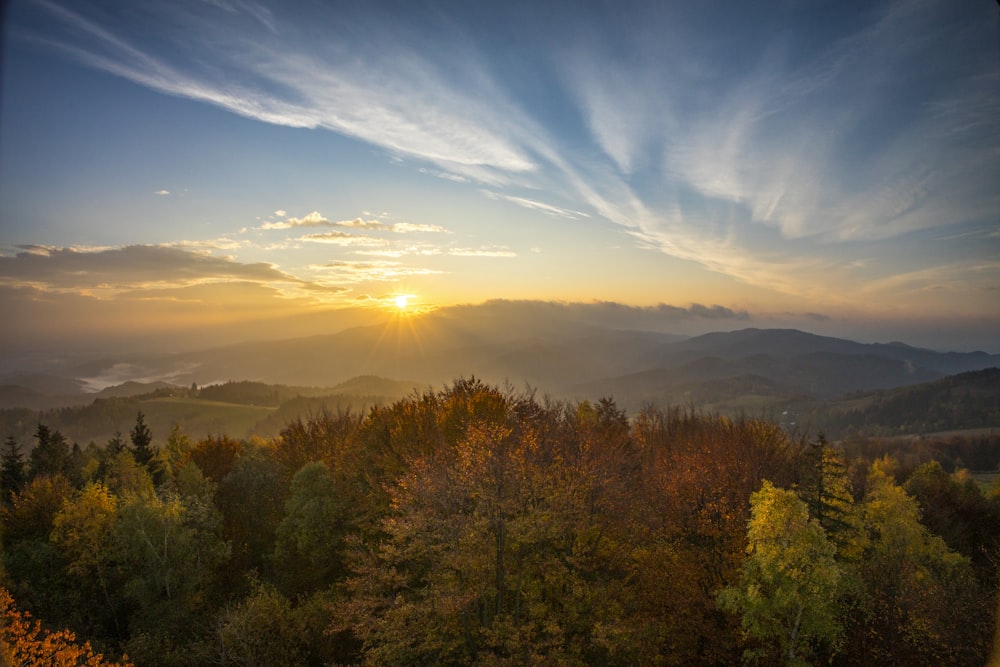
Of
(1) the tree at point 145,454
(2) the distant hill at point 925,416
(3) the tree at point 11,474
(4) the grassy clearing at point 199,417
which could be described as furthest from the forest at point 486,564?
(2) the distant hill at point 925,416

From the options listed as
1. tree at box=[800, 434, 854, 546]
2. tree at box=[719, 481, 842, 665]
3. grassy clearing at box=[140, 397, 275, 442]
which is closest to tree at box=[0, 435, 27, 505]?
tree at box=[719, 481, 842, 665]

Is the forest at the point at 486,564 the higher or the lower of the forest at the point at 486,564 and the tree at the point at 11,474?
the higher

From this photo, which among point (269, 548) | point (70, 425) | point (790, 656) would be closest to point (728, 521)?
point (790, 656)

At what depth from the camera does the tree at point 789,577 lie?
19078mm

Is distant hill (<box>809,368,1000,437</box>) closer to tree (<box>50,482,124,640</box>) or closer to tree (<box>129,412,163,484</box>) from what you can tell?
tree (<box>129,412,163,484</box>)

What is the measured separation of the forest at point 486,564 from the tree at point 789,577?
9 centimetres

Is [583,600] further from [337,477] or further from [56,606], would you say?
[56,606]

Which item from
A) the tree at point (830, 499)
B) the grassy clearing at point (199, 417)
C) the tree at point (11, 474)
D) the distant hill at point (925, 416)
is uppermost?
the tree at point (830, 499)

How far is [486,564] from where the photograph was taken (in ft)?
59.1

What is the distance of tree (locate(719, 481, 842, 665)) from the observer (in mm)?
19078

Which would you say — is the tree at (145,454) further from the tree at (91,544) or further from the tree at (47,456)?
the tree at (91,544)

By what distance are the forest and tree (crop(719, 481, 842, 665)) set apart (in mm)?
93

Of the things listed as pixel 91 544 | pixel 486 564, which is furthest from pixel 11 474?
pixel 486 564

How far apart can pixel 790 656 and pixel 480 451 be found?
15556mm
